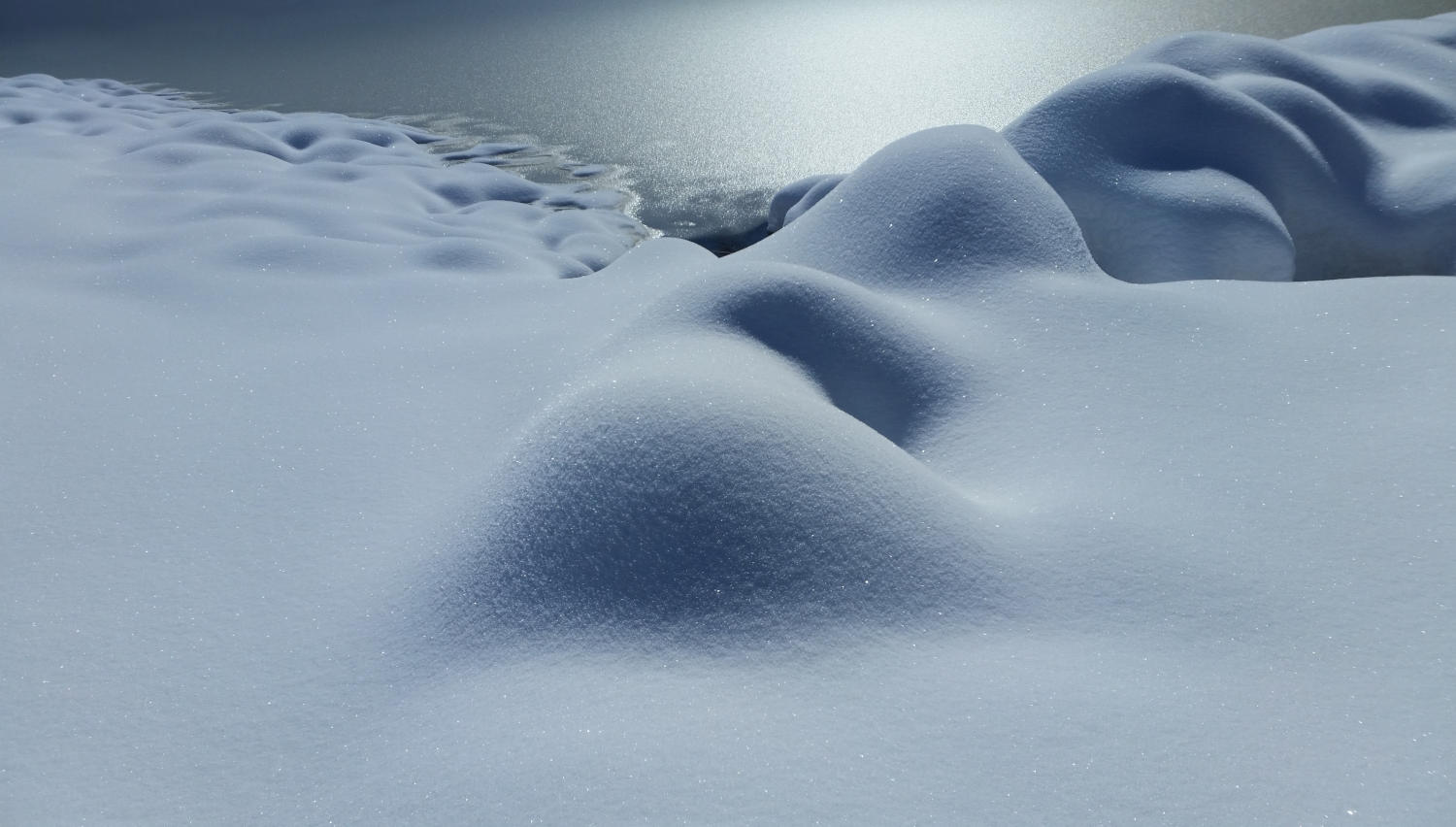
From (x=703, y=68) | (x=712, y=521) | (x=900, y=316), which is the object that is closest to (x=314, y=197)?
(x=900, y=316)

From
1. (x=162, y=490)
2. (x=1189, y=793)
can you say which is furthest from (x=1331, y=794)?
(x=162, y=490)

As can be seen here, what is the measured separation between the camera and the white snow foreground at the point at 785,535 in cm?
81

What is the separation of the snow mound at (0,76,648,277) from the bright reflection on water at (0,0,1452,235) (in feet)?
1.23

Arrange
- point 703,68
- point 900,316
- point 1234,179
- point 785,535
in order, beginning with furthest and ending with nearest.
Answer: point 703,68 → point 1234,179 → point 900,316 → point 785,535

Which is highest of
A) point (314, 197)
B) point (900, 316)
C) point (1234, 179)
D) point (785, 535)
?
point (314, 197)

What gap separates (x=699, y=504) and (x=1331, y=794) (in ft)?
1.85

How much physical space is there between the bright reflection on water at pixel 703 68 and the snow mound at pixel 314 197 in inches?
14.7

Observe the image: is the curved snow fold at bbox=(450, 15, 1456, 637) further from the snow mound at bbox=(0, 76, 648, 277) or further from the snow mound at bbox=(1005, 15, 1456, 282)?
the snow mound at bbox=(0, 76, 648, 277)

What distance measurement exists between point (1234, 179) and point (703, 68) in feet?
11.7

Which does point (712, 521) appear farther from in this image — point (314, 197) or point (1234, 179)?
point (314, 197)

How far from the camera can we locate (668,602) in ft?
3.14

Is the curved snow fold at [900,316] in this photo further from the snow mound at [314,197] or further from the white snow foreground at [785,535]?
the snow mound at [314,197]

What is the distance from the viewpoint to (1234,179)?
75.5 inches

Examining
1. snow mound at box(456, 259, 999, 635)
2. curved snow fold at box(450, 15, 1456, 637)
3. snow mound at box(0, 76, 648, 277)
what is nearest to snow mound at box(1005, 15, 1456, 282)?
curved snow fold at box(450, 15, 1456, 637)
